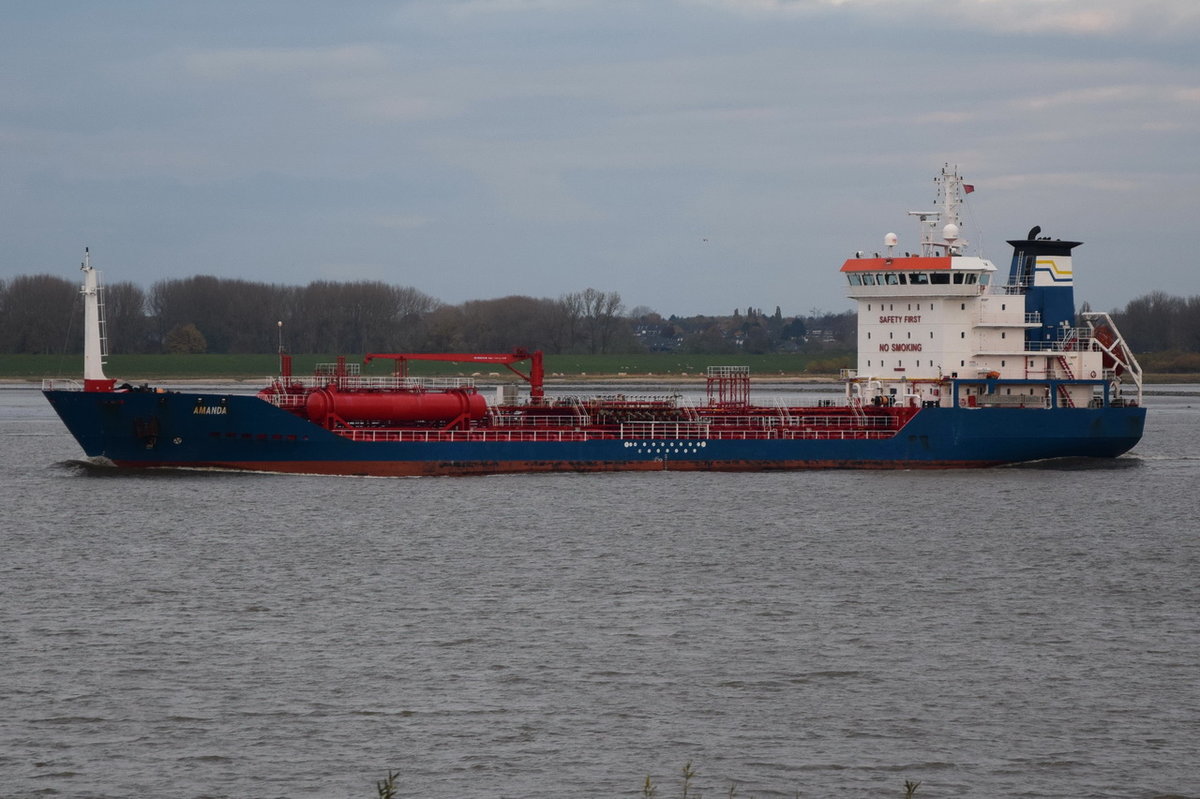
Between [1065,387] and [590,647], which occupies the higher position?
[1065,387]

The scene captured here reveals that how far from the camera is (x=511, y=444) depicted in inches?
1818

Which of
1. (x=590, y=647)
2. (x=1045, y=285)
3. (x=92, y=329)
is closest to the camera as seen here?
(x=590, y=647)

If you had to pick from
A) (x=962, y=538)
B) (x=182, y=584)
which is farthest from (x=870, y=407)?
(x=182, y=584)

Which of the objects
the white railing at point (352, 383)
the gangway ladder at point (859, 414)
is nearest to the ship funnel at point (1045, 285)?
the gangway ladder at point (859, 414)

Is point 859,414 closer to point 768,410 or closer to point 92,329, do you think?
point 768,410

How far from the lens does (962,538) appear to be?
35406 millimetres

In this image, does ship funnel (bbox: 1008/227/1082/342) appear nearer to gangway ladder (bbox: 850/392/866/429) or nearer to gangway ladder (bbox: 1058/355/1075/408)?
gangway ladder (bbox: 1058/355/1075/408)

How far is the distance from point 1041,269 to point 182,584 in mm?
34266

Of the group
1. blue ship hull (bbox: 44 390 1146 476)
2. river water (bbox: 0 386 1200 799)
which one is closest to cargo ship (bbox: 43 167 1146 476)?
blue ship hull (bbox: 44 390 1146 476)

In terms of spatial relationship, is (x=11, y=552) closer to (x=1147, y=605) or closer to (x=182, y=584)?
(x=182, y=584)

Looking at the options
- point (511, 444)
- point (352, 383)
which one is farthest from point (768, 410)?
point (352, 383)

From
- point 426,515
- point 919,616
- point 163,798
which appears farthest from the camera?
point 426,515

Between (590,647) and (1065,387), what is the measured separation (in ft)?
104

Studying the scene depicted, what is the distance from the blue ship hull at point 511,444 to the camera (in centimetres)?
4325
